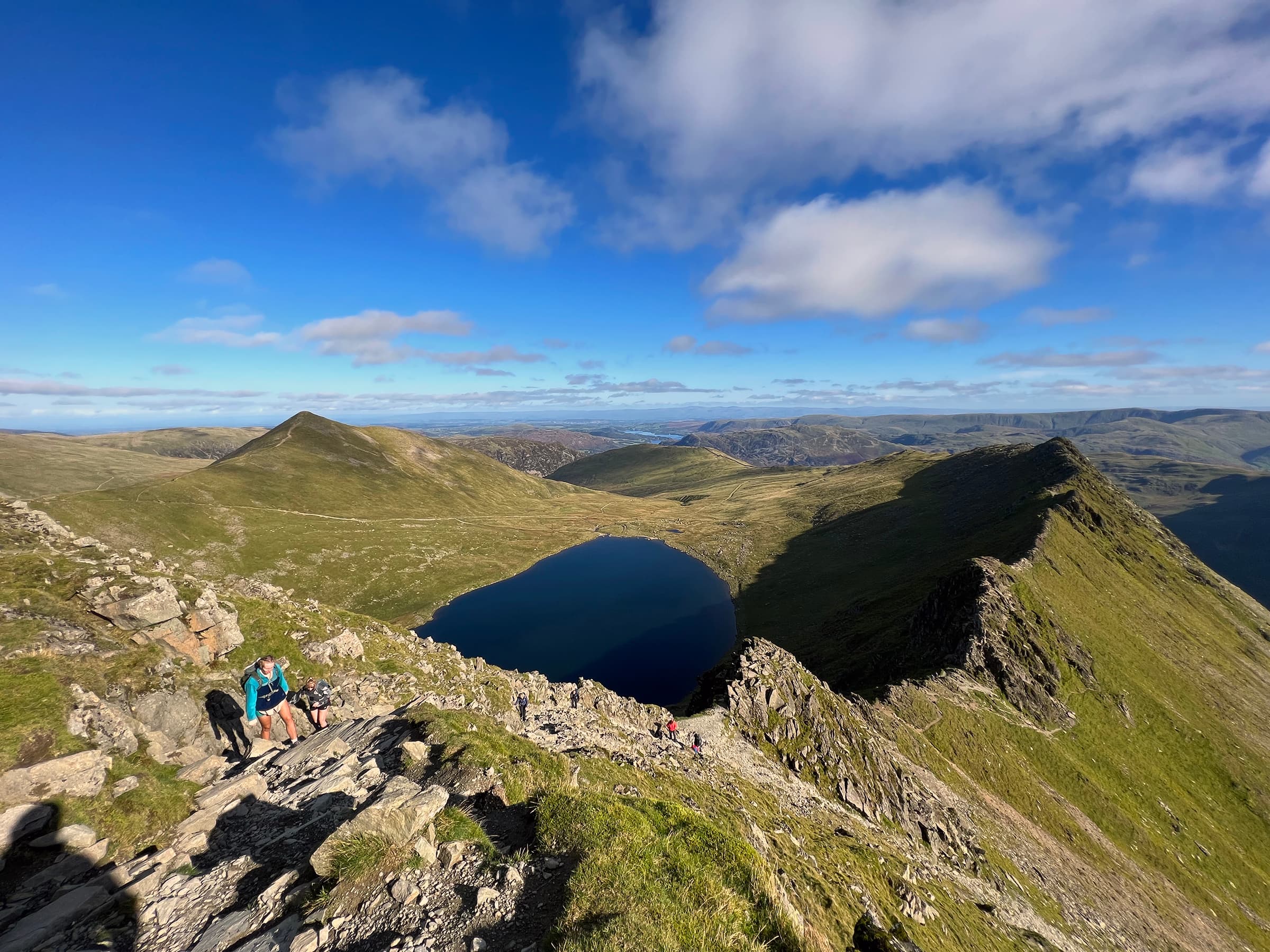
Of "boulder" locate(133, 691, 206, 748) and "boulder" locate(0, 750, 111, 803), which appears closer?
"boulder" locate(0, 750, 111, 803)

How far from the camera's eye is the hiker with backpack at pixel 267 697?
20.1 meters

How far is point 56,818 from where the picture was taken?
546 inches

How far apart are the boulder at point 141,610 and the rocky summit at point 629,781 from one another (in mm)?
107

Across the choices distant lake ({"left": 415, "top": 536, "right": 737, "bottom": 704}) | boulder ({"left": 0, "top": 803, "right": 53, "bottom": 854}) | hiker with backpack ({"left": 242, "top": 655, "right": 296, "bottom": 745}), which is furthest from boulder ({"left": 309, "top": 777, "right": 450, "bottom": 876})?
Answer: distant lake ({"left": 415, "top": 536, "right": 737, "bottom": 704})

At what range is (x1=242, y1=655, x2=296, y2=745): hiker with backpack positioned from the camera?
2008cm

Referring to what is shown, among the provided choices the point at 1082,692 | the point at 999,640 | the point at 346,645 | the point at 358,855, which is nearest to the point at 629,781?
the point at 358,855

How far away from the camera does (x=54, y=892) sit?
12117 millimetres

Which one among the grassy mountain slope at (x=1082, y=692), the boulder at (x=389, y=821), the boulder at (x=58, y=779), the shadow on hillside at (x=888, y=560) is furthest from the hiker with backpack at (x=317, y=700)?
the shadow on hillside at (x=888, y=560)

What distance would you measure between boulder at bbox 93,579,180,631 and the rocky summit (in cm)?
11

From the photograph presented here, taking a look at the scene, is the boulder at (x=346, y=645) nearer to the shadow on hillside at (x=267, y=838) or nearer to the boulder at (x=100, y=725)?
the boulder at (x=100, y=725)

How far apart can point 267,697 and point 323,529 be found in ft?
432

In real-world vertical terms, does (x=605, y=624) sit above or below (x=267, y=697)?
below

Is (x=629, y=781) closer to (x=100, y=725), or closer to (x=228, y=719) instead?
(x=228, y=719)

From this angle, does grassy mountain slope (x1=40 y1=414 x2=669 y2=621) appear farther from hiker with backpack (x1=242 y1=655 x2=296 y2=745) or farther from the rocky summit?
hiker with backpack (x1=242 y1=655 x2=296 y2=745)
